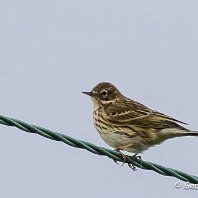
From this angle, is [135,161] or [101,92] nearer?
[135,161]

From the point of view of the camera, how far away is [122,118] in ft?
41.0

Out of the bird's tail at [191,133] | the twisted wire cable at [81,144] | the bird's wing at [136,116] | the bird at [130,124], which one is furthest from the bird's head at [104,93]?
the twisted wire cable at [81,144]

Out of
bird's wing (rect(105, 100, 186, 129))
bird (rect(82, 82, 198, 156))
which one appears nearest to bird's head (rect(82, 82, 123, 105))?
bird (rect(82, 82, 198, 156))

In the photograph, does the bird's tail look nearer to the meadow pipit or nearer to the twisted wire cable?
the meadow pipit

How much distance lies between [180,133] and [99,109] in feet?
9.09

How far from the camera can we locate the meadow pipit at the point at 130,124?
11398 millimetres

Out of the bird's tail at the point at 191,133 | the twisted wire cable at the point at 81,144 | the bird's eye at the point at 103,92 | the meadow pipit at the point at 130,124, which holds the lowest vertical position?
the twisted wire cable at the point at 81,144

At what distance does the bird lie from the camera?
11391 mm

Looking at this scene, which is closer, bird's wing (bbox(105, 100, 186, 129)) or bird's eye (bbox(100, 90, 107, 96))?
bird's wing (bbox(105, 100, 186, 129))

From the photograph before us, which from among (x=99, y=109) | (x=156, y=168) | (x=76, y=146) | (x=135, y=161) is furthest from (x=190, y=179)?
(x=99, y=109)

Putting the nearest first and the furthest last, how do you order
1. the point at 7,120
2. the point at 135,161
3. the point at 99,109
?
the point at 7,120 → the point at 135,161 → the point at 99,109

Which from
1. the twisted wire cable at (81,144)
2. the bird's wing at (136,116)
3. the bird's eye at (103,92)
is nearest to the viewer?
the twisted wire cable at (81,144)

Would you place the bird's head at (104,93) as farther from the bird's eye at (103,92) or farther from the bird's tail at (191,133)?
the bird's tail at (191,133)

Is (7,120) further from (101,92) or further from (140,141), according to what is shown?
(101,92)
